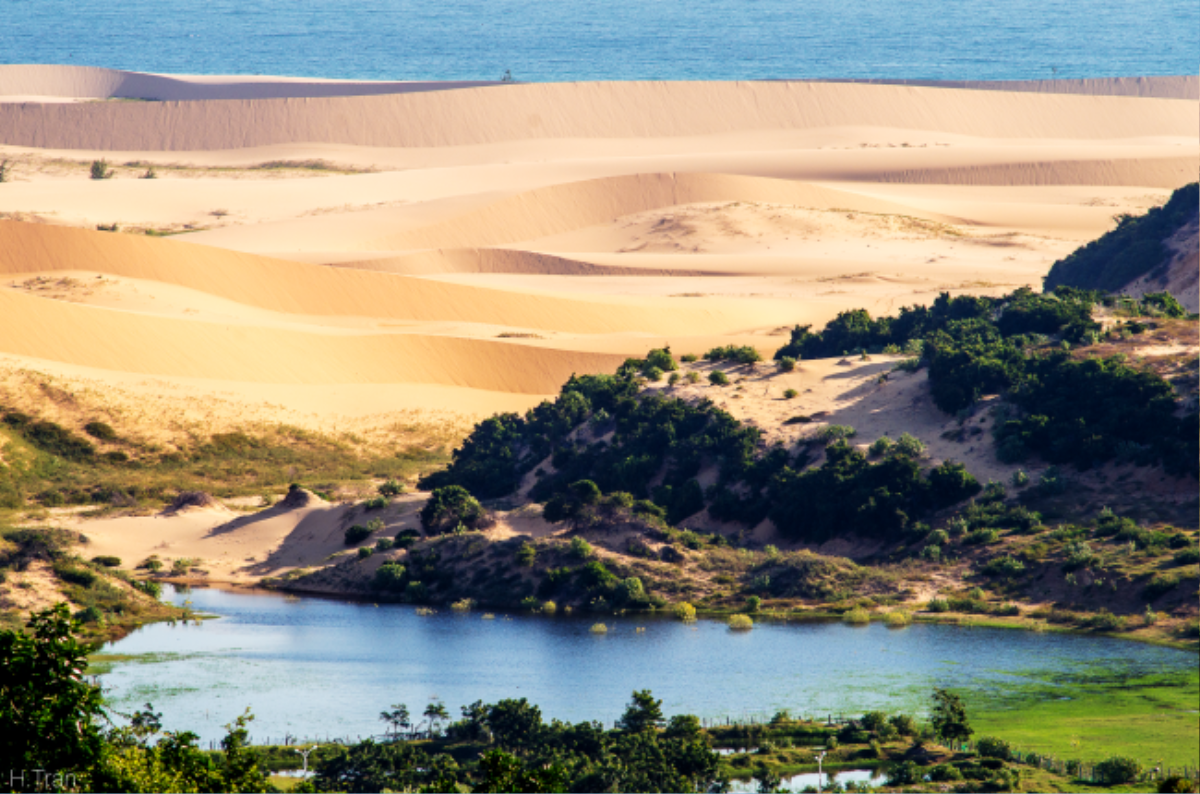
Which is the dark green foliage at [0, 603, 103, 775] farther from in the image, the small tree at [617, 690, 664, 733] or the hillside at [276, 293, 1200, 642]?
the hillside at [276, 293, 1200, 642]

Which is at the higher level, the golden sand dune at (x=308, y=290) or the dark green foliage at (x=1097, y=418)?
the golden sand dune at (x=308, y=290)

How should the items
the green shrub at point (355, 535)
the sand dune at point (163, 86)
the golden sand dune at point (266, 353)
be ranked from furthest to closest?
1. the sand dune at point (163, 86)
2. the golden sand dune at point (266, 353)
3. the green shrub at point (355, 535)

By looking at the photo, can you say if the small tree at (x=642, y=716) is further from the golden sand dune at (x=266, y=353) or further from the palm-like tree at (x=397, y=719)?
the golden sand dune at (x=266, y=353)

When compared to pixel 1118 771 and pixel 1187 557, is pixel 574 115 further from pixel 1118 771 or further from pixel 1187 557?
pixel 1118 771

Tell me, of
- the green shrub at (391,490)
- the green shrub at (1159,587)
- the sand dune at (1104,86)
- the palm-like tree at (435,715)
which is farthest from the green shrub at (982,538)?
the sand dune at (1104,86)

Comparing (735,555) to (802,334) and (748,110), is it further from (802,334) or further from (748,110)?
(748,110)

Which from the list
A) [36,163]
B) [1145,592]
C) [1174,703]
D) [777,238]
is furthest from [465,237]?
[1174,703]
